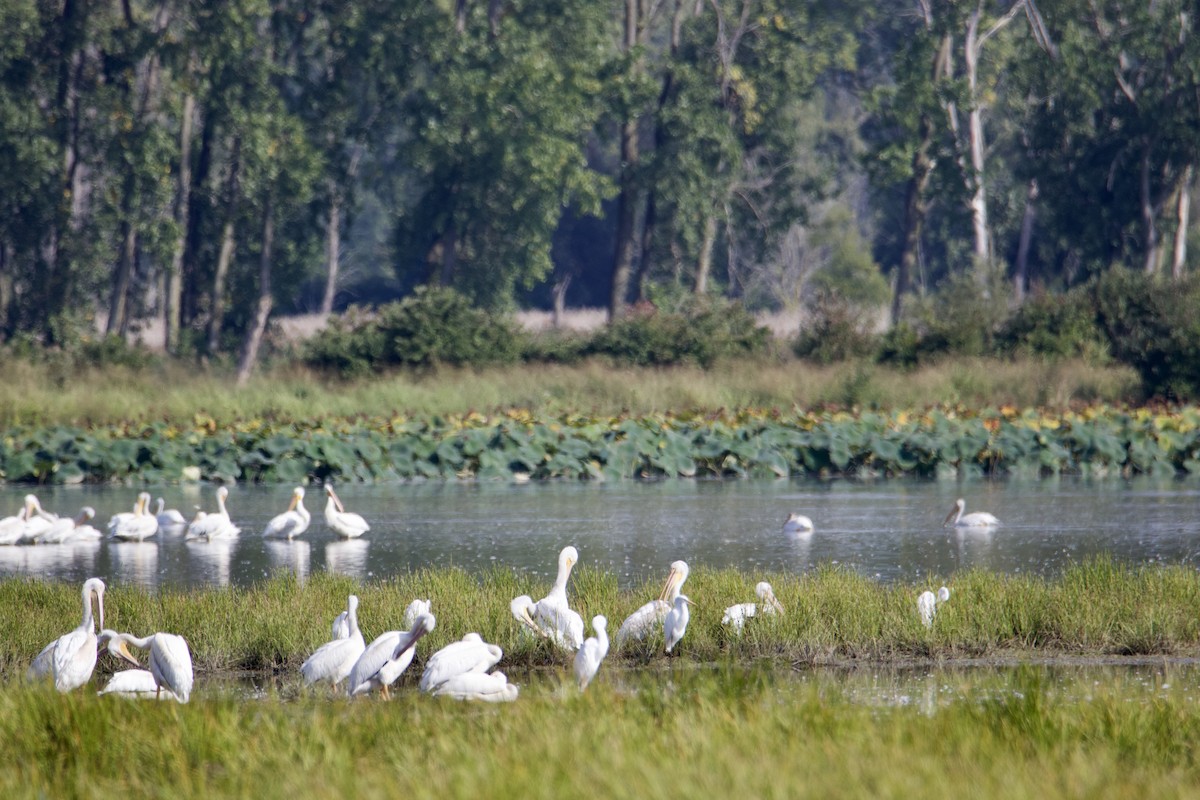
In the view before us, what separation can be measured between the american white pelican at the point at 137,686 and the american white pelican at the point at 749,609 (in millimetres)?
3223

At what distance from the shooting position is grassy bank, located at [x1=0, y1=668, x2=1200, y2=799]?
A: 17.8 feet

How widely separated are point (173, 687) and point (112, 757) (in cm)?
150

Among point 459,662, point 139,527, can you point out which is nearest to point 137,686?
point 459,662

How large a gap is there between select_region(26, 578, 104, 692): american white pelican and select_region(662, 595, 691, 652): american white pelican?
3.05m

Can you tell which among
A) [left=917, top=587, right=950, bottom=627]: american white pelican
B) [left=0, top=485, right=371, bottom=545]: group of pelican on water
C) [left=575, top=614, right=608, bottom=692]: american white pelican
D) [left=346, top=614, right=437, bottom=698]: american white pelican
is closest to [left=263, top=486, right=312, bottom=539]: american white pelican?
[left=0, top=485, right=371, bottom=545]: group of pelican on water

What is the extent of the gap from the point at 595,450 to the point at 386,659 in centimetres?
1453

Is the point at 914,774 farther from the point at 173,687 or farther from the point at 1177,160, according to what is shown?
the point at 1177,160

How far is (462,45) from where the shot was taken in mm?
37531

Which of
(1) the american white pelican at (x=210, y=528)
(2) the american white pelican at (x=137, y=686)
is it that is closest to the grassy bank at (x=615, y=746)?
(2) the american white pelican at (x=137, y=686)


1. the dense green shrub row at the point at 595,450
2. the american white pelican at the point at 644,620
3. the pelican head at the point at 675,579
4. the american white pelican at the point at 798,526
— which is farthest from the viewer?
the dense green shrub row at the point at 595,450

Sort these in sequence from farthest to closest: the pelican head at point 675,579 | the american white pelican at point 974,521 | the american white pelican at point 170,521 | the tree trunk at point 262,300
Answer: the tree trunk at point 262,300 → the american white pelican at point 170,521 → the american white pelican at point 974,521 → the pelican head at point 675,579

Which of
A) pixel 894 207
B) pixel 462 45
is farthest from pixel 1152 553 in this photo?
pixel 894 207

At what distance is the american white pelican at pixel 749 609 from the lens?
9.41m

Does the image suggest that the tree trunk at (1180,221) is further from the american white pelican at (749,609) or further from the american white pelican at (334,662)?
the american white pelican at (334,662)
